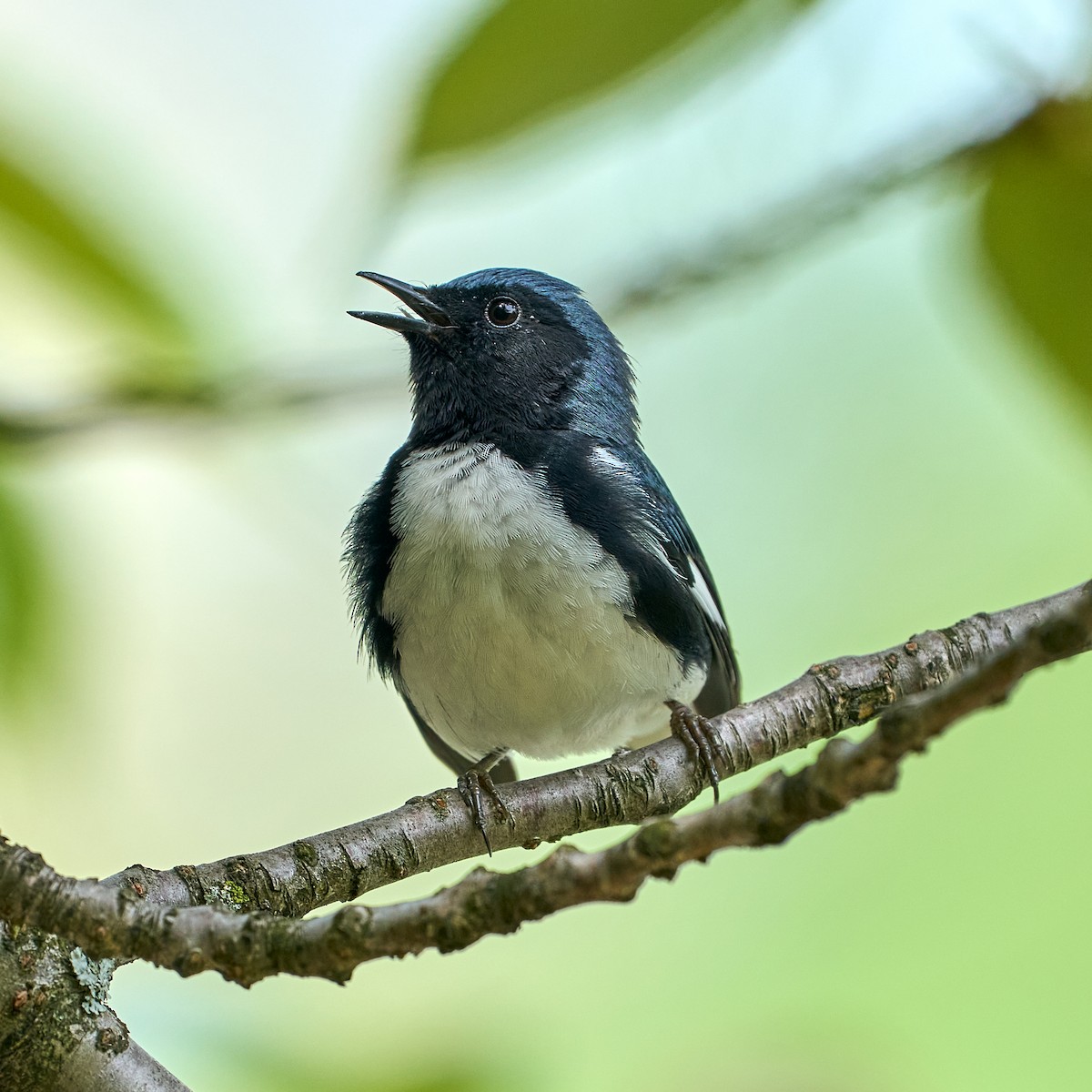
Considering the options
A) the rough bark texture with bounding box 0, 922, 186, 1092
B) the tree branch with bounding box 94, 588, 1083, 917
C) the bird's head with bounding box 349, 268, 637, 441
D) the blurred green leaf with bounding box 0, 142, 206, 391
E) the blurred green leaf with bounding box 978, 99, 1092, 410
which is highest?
the bird's head with bounding box 349, 268, 637, 441

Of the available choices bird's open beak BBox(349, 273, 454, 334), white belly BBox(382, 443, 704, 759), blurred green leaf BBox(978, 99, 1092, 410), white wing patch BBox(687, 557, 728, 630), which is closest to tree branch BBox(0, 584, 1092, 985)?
blurred green leaf BBox(978, 99, 1092, 410)

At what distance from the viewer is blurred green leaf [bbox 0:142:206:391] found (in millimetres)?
1688

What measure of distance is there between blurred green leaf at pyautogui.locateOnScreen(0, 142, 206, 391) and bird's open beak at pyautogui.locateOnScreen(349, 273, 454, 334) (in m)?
1.91

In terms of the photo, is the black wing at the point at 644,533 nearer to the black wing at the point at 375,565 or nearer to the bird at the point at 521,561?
the bird at the point at 521,561

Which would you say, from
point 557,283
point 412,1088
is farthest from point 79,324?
point 557,283

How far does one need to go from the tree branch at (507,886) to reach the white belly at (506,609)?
1.52m

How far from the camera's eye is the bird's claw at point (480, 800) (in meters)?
2.54

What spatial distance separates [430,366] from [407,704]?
3.64 feet

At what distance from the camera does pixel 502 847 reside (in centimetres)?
258

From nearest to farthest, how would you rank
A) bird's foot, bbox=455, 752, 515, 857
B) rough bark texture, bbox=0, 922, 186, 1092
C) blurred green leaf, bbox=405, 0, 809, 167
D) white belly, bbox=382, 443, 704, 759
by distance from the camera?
blurred green leaf, bbox=405, 0, 809, 167
rough bark texture, bbox=0, 922, 186, 1092
bird's foot, bbox=455, 752, 515, 857
white belly, bbox=382, 443, 704, 759

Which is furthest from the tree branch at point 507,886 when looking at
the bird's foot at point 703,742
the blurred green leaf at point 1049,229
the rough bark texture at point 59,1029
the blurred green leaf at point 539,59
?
the bird's foot at point 703,742

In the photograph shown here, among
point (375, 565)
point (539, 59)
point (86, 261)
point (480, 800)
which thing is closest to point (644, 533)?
point (375, 565)

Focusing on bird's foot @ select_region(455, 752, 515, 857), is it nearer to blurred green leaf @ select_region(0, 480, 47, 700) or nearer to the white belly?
the white belly

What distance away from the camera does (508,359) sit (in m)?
3.96
